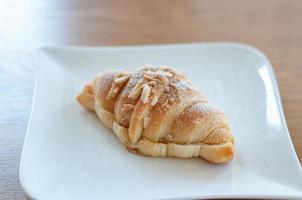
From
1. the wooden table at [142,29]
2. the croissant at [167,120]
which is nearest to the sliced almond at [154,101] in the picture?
the croissant at [167,120]

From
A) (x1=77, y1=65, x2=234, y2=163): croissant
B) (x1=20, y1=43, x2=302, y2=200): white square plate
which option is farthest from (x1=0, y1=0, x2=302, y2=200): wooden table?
(x1=77, y1=65, x2=234, y2=163): croissant

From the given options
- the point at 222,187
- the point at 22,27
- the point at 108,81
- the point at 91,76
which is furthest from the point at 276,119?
the point at 22,27

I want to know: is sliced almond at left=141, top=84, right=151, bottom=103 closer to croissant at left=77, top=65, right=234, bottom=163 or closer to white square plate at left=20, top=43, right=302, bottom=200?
croissant at left=77, top=65, right=234, bottom=163

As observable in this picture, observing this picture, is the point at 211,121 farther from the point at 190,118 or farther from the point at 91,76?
the point at 91,76

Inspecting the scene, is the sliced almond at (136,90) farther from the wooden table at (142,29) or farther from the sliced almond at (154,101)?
the wooden table at (142,29)

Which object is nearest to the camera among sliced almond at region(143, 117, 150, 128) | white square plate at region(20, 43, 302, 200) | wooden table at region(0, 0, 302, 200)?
white square plate at region(20, 43, 302, 200)

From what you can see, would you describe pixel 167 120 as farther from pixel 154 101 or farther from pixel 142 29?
pixel 142 29

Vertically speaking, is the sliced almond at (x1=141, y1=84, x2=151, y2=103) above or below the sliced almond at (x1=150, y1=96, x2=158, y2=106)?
above
